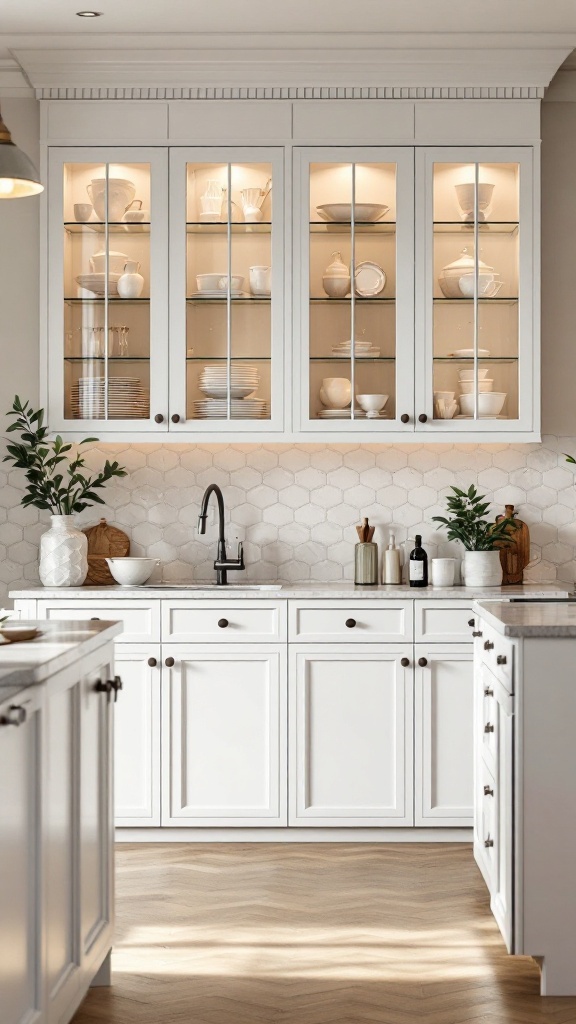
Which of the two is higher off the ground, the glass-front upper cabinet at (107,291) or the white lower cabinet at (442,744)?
the glass-front upper cabinet at (107,291)

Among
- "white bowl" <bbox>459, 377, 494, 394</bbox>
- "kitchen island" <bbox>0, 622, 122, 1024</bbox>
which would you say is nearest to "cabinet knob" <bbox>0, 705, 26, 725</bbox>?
"kitchen island" <bbox>0, 622, 122, 1024</bbox>

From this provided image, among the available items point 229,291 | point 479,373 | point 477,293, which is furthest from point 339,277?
point 479,373

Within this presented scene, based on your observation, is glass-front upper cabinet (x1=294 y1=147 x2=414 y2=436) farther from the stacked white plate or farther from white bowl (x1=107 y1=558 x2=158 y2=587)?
white bowl (x1=107 y1=558 x2=158 y2=587)

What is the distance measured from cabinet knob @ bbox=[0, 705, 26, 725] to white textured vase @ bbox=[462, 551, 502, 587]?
2515 mm

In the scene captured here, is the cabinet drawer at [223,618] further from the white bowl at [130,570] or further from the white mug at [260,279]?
the white mug at [260,279]

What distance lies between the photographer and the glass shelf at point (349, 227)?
159 inches

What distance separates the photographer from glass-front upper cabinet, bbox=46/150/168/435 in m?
4.05

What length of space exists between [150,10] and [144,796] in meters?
2.82

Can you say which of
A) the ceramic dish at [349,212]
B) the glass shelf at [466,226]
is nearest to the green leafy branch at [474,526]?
the glass shelf at [466,226]

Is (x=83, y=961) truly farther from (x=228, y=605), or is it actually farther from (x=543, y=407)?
(x=543, y=407)

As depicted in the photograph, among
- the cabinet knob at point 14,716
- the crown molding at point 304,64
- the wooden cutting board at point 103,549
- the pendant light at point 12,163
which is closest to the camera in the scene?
the cabinet knob at point 14,716

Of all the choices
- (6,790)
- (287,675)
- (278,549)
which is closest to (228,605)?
(287,675)

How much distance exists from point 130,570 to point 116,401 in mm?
665

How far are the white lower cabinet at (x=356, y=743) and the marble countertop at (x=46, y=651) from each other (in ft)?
4.26
